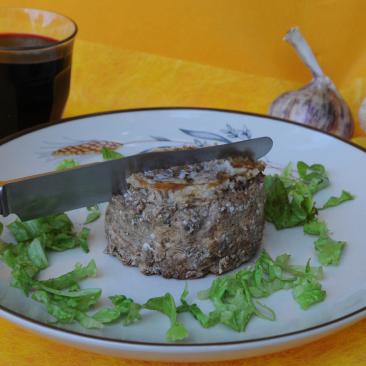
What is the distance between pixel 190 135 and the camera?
7.80ft

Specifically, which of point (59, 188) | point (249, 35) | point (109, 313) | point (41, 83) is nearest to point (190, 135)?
point (41, 83)

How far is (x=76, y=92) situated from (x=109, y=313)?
167 cm

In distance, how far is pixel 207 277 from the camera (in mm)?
1723

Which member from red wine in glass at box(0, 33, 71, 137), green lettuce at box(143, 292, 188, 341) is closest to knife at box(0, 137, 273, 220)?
green lettuce at box(143, 292, 188, 341)

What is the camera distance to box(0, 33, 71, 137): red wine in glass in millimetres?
2289

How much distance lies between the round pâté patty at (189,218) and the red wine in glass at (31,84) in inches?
29.2

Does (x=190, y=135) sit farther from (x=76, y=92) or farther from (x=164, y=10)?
(x=164, y=10)

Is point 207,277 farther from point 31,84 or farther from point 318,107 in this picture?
point 318,107

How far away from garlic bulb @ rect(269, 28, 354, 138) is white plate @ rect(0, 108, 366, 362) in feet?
1.22

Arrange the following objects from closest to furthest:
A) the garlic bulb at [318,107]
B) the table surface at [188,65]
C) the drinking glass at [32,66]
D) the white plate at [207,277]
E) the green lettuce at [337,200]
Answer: the white plate at [207,277] < the green lettuce at [337,200] < the drinking glass at [32,66] < the garlic bulb at [318,107] < the table surface at [188,65]

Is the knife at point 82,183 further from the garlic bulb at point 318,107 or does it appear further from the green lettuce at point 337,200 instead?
the garlic bulb at point 318,107

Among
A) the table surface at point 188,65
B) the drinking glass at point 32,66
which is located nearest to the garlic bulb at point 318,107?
the table surface at point 188,65

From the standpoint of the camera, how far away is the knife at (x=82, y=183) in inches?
65.4

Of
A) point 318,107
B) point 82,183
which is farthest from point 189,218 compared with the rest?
point 318,107
